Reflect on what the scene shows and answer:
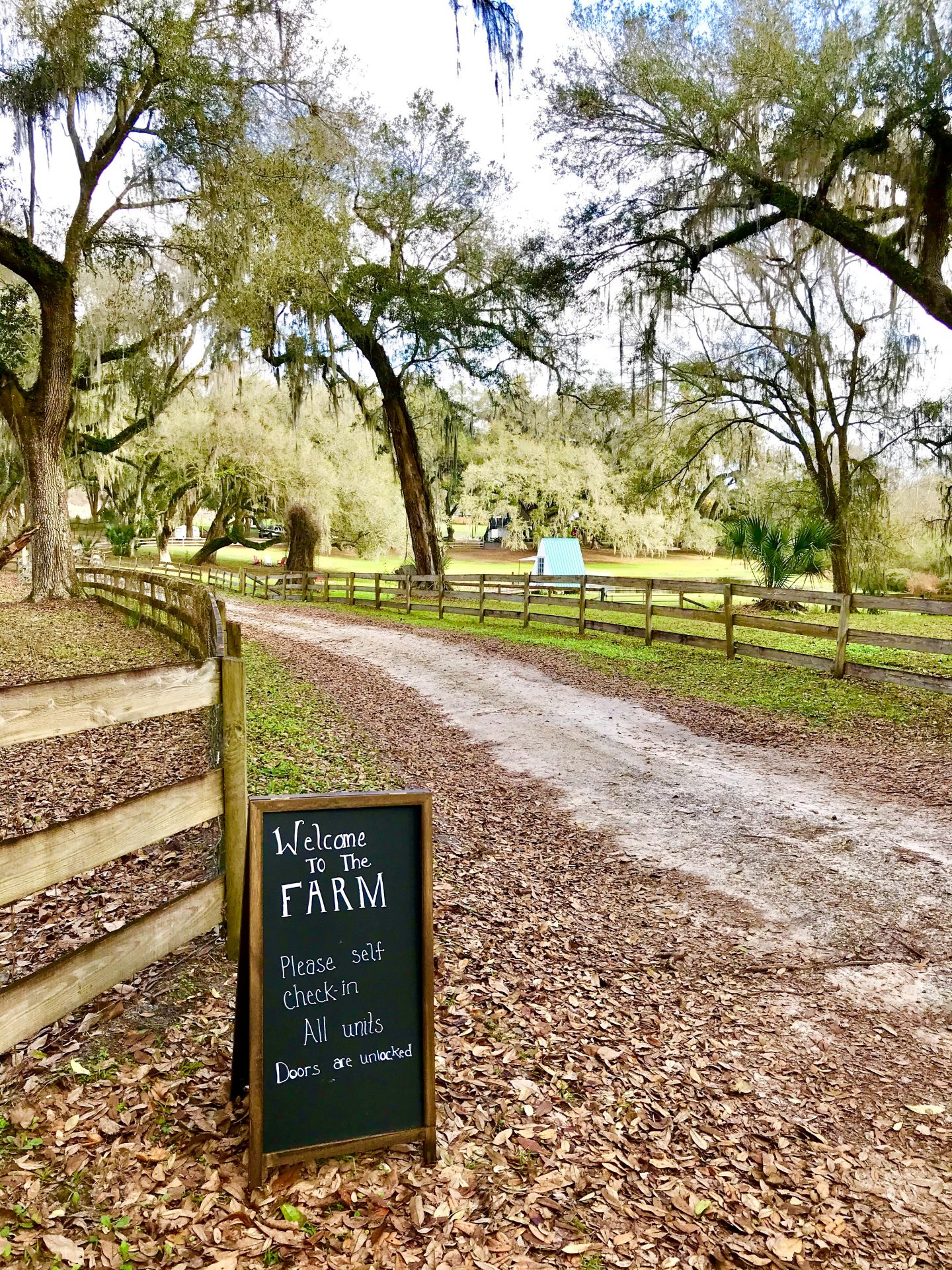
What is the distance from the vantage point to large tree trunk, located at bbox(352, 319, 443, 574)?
21.0 m

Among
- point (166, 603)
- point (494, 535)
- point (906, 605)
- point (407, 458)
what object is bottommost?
point (166, 603)

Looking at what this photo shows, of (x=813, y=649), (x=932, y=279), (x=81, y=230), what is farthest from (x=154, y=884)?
(x=81, y=230)

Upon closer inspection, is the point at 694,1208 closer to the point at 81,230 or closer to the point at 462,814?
the point at 462,814

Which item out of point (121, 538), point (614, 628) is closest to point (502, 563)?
point (121, 538)

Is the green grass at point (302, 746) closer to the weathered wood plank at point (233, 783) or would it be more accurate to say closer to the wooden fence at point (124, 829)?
the weathered wood plank at point (233, 783)

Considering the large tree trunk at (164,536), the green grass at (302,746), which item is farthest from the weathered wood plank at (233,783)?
the large tree trunk at (164,536)

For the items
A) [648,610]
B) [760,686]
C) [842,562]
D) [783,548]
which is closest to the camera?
[760,686]

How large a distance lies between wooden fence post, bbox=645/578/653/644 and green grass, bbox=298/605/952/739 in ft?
0.65

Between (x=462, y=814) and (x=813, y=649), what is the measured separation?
11.5 meters

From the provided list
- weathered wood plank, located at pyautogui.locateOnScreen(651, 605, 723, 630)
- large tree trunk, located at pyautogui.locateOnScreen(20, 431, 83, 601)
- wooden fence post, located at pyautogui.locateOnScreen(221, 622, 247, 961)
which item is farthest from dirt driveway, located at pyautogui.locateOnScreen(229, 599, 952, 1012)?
large tree trunk, located at pyautogui.locateOnScreen(20, 431, 83, 601)

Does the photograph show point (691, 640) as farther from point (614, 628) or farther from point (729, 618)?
point (614, 628)

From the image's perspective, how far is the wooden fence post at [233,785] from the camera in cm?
350

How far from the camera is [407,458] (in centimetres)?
2212

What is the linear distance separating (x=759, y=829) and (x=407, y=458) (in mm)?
17899
